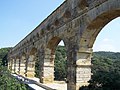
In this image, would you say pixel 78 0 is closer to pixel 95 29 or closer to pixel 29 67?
pixel 95 29

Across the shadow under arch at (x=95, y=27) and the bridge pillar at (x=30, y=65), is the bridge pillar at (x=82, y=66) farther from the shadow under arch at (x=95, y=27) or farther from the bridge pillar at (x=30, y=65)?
the bridge pillar at (x=30, y=65)

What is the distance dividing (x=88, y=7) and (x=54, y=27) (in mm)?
5341

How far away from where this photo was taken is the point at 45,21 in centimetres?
1773

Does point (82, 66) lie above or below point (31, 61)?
below

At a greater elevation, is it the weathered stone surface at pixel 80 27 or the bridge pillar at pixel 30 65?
the weathered stone surface at pixel 80 27

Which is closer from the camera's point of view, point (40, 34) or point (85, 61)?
point (85, 61)

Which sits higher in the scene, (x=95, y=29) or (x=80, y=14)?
(x=80, y=14)

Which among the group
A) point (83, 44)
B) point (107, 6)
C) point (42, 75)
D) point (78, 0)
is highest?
point (78, 0)

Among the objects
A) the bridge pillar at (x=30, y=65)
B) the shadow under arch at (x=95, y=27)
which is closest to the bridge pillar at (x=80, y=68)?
the shadow under arch at (x=95, y=27)

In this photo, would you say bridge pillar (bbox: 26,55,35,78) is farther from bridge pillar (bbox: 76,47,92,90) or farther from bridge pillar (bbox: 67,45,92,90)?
bridge pillar (bbox: 76,47,92,90)

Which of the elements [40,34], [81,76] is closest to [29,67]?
[40,34]

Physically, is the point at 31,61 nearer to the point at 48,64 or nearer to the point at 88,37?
the point at 48,64

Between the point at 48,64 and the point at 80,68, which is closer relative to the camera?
the point at 80,68

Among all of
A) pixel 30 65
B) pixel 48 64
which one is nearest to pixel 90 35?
pixel 48 64
